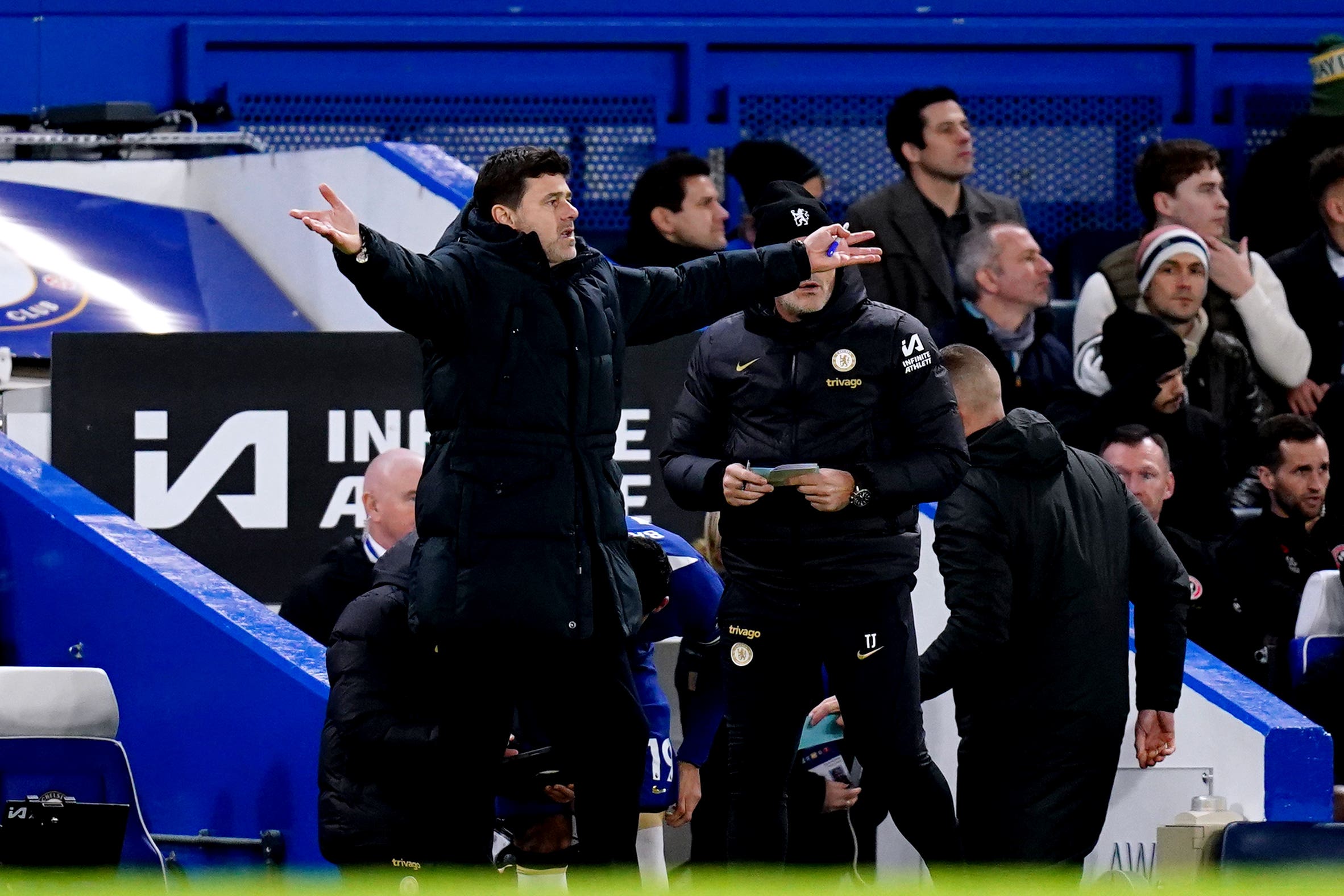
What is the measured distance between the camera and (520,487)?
4.42 meters

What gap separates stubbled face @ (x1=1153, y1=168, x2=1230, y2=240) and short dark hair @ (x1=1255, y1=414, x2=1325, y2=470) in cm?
109

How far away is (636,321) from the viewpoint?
190 inches

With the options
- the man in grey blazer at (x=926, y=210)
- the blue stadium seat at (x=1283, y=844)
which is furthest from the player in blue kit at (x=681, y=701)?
the man in grey blazer at (x=926, y=210)

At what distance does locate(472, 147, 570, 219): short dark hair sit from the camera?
15.2 ft

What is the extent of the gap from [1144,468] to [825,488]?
2.29 m

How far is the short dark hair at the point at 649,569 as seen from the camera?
209 inches

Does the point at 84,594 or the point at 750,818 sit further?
the point at 84,594

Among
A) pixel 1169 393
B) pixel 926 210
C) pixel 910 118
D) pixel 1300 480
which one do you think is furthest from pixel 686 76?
pixel 1300 480

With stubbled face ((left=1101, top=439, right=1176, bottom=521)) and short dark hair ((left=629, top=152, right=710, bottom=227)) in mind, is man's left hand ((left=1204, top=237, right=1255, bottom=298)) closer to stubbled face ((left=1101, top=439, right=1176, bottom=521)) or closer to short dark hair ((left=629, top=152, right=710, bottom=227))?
stubbled face ((left=1101, top=439, right=1176, bottom=521))

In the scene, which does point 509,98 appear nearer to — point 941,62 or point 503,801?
point 941,62

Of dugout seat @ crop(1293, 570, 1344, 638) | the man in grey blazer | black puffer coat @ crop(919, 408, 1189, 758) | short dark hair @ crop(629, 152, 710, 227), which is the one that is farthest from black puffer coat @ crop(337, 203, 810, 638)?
short dark hair @ crop(629, 152, 710, 227)

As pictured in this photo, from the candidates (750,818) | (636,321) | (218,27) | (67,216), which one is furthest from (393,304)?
(218,27)

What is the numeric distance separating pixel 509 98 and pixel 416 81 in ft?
1.42

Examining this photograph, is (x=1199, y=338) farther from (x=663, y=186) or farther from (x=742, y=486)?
(x=742, y=486)
